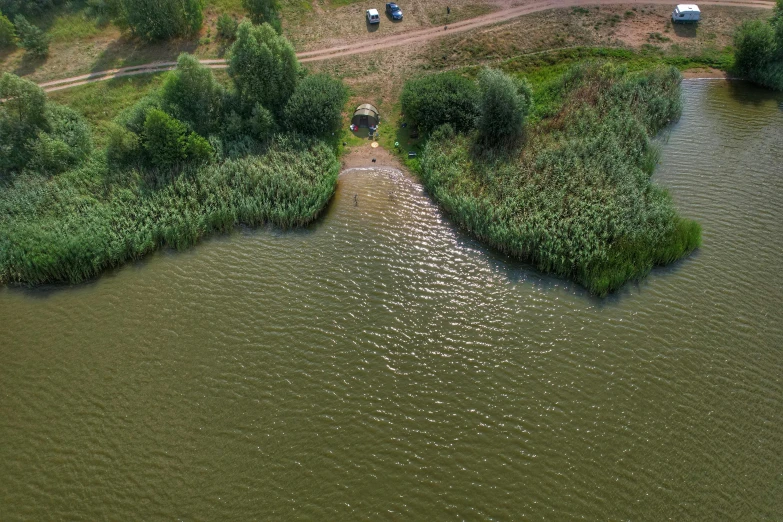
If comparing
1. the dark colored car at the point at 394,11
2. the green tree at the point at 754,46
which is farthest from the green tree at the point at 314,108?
the green tree at the point at 754,46

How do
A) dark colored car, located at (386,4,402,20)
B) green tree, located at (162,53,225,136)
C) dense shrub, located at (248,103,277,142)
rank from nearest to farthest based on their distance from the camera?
green tree, located at (162,53,225,136), dense shrub, located at (248,103,277,142), dark colored car, located at (386,4,402,20)

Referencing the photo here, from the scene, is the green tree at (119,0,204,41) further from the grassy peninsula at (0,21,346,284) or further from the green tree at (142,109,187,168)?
the green tree at (142,109,187,168)

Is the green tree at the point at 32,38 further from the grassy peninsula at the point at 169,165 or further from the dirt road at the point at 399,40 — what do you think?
the grassy peninsula at the point at 169,165

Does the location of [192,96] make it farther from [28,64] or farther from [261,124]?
[28,64]

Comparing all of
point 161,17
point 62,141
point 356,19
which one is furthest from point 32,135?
point 356,19

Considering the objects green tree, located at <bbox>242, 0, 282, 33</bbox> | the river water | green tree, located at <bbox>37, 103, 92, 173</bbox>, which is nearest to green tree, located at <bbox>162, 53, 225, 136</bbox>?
green tree, located at <bbox>37, 103, 92, 173</bbox>
